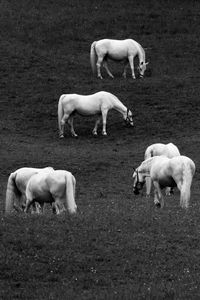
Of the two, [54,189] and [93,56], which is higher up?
[54,189]

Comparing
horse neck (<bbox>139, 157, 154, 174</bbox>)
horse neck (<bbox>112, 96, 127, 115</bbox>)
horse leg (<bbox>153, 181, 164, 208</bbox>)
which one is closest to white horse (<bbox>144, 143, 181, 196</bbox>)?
horse neck (<bbox>139, 157, 154, 174</bbox>)

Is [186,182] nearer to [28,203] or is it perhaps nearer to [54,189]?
[54,189]

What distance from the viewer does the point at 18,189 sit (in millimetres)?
24359

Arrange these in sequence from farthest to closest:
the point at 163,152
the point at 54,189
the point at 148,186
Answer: the point at 163,152
the point at 148,186
the point at 54,189

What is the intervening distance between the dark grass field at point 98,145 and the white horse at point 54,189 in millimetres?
429

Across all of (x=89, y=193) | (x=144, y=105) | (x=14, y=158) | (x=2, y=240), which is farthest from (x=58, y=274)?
(x=144, y=105)

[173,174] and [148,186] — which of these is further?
[148,186]

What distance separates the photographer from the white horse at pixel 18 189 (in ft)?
78.3

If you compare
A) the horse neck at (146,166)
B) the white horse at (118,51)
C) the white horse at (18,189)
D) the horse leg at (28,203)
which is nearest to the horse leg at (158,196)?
the horse neck at (146,166)

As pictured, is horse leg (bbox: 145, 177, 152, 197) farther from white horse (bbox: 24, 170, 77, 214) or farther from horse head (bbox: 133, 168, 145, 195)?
white horse (bbox: 24, 170, 77, 214)

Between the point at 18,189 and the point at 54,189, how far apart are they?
2455 mm

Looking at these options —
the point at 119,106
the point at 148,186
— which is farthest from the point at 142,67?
the point at 148,186

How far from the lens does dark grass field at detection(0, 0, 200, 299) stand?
1841 cm

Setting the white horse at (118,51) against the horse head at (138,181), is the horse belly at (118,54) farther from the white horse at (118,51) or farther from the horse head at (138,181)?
the horse head at (138,181)
